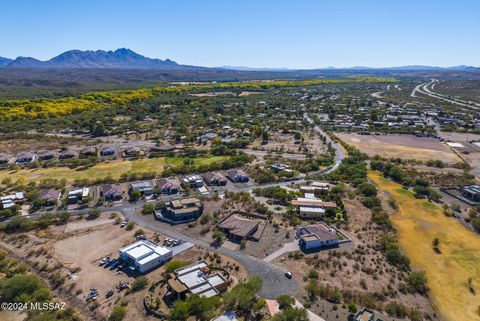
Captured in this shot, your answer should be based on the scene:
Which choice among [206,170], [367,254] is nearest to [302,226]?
[367,254]

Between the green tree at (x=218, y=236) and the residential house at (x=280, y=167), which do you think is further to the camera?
the residential house at (x=280, y=167)

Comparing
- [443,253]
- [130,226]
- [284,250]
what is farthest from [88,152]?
[443,253]

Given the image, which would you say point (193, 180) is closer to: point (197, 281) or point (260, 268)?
point (260, 268)

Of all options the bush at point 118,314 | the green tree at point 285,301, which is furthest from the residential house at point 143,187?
the green tree at point 285,301

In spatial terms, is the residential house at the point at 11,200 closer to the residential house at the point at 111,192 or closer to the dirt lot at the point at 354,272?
the residential house at the point at 111,192

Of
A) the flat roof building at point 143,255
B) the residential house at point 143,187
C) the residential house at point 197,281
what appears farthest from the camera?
the residential house at point 143,187
